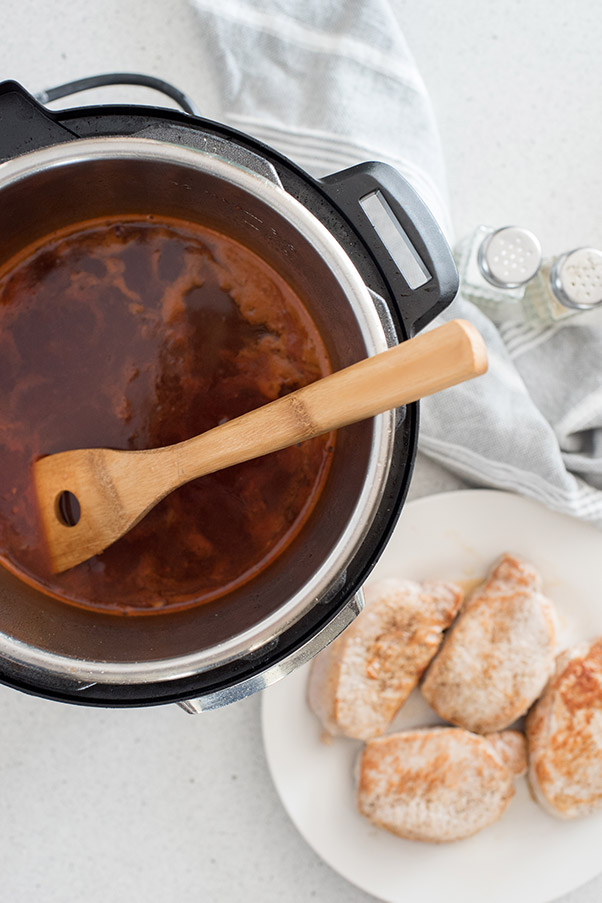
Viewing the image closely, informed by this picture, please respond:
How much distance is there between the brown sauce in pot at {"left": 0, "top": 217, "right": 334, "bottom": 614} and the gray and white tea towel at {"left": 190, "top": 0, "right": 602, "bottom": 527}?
0.94 ft

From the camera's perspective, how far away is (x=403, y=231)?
2.28ft

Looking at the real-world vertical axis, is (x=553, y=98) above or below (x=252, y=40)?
below

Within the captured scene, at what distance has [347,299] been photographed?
0.66 m

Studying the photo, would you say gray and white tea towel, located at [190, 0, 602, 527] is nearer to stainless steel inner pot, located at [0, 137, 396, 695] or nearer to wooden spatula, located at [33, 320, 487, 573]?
stainless steel inner pot, located at [0, 137, 396, 695]

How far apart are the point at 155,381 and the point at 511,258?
1.65 feet

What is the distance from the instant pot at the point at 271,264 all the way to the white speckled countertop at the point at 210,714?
0.36 m

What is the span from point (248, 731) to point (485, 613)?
0.37 m

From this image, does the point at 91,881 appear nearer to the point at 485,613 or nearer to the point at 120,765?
the point at 120,765

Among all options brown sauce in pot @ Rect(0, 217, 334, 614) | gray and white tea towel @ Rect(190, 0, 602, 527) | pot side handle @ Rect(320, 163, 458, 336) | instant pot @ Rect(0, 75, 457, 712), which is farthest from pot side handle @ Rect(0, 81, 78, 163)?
gray and white tea towel @ Rect(190, 0, 602, 527)

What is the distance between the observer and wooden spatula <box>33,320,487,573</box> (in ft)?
1.69

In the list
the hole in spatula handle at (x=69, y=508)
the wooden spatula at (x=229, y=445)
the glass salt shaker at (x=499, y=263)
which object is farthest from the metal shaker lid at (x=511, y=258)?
the hole in spatula handle at (x=69, y=508)

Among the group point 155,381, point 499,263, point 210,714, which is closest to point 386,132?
point 499,263

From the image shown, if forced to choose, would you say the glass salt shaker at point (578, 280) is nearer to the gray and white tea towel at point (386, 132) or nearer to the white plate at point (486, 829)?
the gray and white tea towel at point (386, 132)

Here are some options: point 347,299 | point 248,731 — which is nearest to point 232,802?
point 248,731
